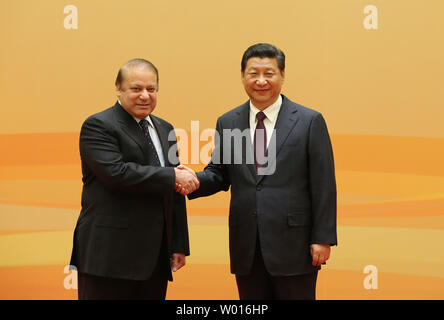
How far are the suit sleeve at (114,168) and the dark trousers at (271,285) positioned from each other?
51cm

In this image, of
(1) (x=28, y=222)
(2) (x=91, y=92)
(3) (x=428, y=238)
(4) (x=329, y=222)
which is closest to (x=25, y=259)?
(1) (x=28, y=222)

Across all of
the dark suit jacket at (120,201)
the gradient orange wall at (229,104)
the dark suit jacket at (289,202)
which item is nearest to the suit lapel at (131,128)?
the dark suit jacket at (120,201)

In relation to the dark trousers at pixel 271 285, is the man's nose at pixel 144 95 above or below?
above

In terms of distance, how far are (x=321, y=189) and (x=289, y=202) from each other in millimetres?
154

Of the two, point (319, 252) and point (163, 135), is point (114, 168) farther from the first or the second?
point (319, 252)

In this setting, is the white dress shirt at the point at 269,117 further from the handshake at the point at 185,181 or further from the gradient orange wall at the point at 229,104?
the gradient orange wall at the point at 229,104

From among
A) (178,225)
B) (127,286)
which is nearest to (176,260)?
(178,225)

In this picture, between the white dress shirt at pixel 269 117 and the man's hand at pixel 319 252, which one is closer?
the man's hand at pixel 319 252

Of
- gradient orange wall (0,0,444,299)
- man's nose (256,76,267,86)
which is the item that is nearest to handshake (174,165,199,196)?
man's nose (256,76,267,86)

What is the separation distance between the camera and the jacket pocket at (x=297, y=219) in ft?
8.43

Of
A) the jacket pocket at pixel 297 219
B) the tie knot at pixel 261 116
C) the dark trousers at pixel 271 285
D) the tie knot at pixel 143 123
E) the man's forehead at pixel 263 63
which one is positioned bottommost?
the dark trousers at pixel 271 285

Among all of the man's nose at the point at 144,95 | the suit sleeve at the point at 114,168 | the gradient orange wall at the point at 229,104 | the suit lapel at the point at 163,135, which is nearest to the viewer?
the suit sleeve at the point at 114,168

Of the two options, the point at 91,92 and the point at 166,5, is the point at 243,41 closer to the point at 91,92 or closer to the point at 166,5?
the point at 166,5

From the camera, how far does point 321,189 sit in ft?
8.46
